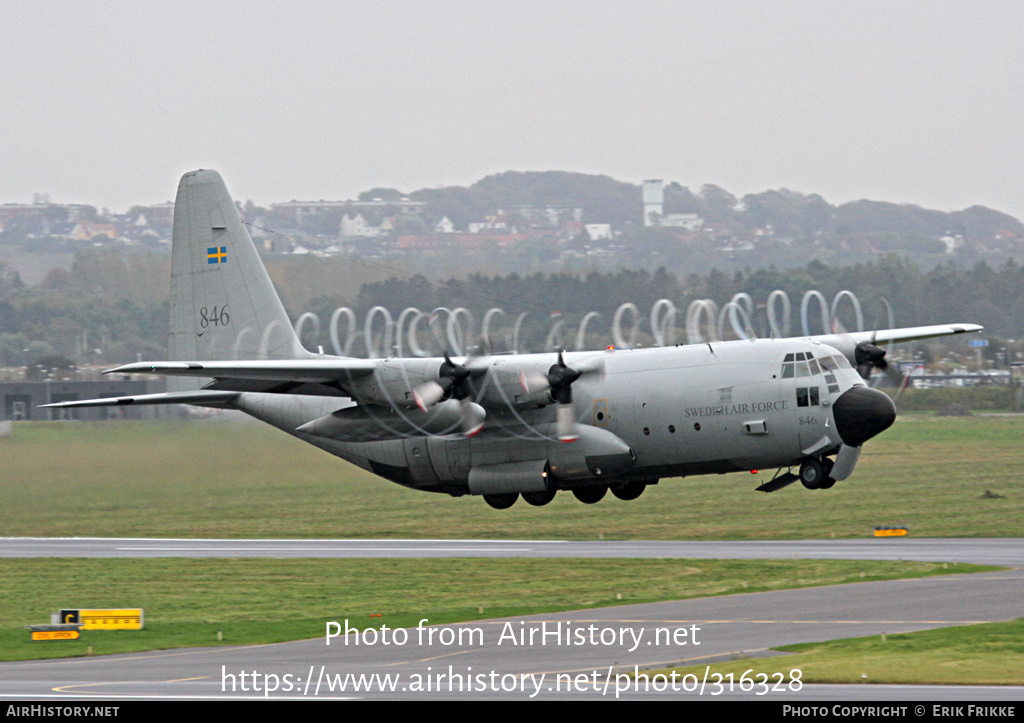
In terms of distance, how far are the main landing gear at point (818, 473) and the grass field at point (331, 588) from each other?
787cm

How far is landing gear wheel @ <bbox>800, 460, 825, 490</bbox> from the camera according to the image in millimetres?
A: 33125

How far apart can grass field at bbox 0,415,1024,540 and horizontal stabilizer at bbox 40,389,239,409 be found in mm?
7697

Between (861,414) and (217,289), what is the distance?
20.1 metres

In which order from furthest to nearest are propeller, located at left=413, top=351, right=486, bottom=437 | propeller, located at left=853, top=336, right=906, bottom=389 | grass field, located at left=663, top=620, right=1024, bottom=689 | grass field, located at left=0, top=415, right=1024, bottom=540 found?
grass field, located at left=0, top=415, right=1024, bottom=540 < propeller, located at left=853, top=336, right=906, bottom=389 < propeller, located at left=413, top=351, right=486, bottom=437 < grass field, located at left=663, top=620, right=1024, bottom=689

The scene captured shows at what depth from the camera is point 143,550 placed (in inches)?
2112

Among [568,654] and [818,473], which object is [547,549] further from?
[568,654]

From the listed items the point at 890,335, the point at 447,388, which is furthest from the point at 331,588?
the point at 890,335

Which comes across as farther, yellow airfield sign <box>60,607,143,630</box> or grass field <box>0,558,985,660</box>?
grass field <box>0,558,985,660</box>

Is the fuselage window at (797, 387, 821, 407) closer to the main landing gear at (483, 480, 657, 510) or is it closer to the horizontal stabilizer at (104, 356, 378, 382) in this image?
the main landing gear at (483, 480, 657, 510)

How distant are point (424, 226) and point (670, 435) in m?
134

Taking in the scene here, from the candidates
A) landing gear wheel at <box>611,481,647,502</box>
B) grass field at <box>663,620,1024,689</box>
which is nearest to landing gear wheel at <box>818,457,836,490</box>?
grass field at <box>663,620,1024,689</box>

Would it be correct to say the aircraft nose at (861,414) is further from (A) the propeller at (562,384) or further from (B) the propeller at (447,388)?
(B) the propeller at (447,388)

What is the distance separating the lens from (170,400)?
122ft

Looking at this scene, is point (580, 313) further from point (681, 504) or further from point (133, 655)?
point (133, 655)
